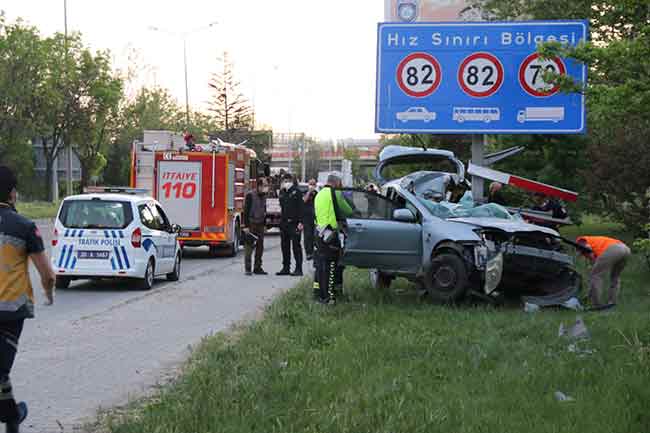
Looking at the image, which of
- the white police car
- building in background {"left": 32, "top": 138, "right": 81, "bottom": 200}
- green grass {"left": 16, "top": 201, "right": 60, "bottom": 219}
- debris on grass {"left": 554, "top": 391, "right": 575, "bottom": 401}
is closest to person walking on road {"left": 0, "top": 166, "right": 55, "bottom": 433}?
debris on grass {"left": 554, "top": 391, "right": 575, "bottom": 401}

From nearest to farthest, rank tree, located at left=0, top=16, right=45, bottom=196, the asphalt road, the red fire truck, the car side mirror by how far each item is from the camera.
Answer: the asphalt road, the car side mirror, the red fire truck, tree, located at left=0, top=16, right=45, bottom=196

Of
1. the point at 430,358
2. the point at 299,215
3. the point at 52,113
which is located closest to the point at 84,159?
the point at 52,113

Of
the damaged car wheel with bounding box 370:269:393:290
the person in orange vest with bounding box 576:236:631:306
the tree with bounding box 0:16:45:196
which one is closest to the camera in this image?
the person in orange vest with bounding box 576:236:631:306

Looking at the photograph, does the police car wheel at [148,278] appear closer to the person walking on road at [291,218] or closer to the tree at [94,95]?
the person walking on road at [291,218]

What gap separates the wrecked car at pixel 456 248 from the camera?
12.3 metres

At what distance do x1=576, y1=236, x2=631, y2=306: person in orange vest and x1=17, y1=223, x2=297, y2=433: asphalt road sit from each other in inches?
182

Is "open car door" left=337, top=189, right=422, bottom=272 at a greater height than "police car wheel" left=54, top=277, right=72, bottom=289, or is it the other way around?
"open car door" left=337, top=189, right=422, bottom=272

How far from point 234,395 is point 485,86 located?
1165 centimetres

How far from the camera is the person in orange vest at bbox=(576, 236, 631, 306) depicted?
1191 cm

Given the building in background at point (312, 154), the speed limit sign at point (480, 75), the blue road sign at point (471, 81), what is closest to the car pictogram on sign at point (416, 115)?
the blue road sign at point (471, 81)

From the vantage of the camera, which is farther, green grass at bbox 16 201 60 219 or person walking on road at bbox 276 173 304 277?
green grass at bbox 16 201 60 219

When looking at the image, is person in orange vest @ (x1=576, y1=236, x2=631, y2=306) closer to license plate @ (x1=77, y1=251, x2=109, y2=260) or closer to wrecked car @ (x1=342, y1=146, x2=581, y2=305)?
wrecked car @ (x1=342, y1=146, x2=581, y2=305)

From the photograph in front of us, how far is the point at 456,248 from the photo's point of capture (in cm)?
1273

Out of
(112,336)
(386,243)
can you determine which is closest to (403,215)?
(386,243)
